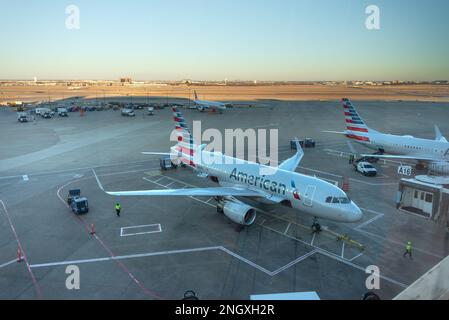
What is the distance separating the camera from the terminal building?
27078 millimetres

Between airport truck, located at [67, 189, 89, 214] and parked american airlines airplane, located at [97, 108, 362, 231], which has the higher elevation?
parked american airlines airplane, located at [97, 108, 362, 231]

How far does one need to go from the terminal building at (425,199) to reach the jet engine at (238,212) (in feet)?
45.9

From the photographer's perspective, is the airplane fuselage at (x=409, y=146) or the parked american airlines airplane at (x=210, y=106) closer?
the airplane fuselage at (x=409, y=146)

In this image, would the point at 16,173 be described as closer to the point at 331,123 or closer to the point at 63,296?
the point at 63,296

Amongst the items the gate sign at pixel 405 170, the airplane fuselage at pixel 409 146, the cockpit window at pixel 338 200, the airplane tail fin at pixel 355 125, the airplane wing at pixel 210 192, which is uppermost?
the airplane tail fin at pixel 355 125

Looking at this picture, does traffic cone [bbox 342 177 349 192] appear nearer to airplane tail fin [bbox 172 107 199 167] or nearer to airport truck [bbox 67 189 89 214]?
airplane tail fin [bbox 172 107 199 167]

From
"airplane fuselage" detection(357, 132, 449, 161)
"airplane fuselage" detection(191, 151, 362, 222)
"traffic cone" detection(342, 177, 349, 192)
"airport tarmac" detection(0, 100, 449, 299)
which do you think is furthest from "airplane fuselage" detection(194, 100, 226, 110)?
"airplane fuselage" detection(191, 151, 362, 222)

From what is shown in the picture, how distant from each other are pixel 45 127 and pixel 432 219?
9025 cm

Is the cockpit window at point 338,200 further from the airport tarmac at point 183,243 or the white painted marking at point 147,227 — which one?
the white painted marking at point 147,227

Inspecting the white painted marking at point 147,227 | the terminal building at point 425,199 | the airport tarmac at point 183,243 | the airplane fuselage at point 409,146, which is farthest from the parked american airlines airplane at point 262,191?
the airplane fuselage at point 409,146

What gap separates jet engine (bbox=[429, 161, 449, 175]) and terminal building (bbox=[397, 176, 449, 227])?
11.4 m

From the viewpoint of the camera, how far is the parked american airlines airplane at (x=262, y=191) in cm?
2498

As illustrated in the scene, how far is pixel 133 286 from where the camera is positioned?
66.1 feet

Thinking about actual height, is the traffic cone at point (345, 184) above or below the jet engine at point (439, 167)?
below
